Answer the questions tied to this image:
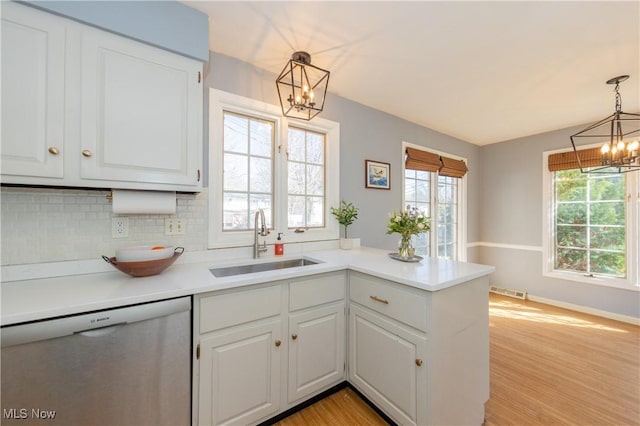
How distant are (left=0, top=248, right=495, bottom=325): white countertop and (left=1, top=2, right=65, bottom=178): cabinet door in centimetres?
53

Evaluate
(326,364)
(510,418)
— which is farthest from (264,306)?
(510,418)

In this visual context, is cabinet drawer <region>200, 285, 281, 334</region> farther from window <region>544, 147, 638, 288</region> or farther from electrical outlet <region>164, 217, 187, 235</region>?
window <region>544, 147, 638, 288</region>

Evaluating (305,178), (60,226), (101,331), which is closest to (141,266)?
(101,331)

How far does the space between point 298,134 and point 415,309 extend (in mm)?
1746

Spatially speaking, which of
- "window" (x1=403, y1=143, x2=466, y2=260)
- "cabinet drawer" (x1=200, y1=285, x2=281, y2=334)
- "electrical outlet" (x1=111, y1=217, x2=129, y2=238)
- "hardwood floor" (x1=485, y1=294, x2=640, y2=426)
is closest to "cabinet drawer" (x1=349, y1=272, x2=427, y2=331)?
"cabinet drawer" (x1=200, y1=285, x2=281, y2=334)

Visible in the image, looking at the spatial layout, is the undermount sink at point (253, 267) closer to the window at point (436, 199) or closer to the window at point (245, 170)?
A: the window at point (245, 170)

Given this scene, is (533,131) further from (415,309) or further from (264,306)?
(264,306)

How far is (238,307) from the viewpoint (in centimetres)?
132

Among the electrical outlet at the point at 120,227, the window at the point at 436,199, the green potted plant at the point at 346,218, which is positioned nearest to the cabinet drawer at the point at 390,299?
the green potted plant at the point at 346,218

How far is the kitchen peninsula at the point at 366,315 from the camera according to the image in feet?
3.91

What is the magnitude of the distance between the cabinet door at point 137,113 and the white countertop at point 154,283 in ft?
1.76

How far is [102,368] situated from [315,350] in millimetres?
1074

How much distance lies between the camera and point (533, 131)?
3.55m

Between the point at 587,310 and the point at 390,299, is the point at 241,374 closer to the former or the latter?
the point at 390,299
